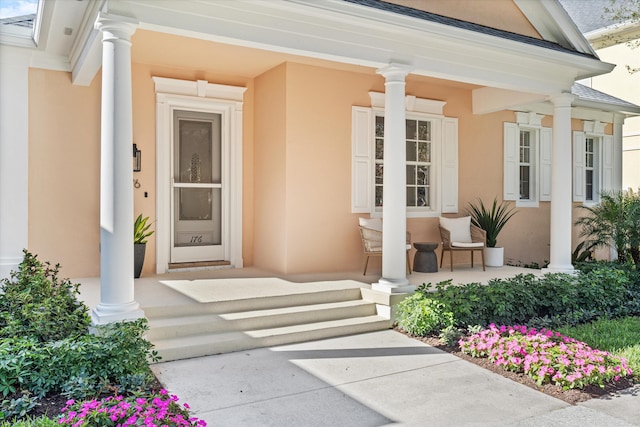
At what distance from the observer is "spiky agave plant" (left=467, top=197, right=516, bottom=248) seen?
8249mm

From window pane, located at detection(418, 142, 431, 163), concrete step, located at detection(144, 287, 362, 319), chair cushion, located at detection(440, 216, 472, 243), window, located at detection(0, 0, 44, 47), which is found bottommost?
concrete step, located at detection(144, 287, 362, 319)

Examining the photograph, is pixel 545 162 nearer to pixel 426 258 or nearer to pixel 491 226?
pixel 491 226

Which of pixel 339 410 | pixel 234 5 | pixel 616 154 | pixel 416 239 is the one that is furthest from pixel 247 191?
pixel 616 154

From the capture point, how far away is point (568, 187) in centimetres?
728

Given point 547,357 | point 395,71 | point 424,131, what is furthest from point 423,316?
point 424,131

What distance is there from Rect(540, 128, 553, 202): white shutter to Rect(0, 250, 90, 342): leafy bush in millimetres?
8167

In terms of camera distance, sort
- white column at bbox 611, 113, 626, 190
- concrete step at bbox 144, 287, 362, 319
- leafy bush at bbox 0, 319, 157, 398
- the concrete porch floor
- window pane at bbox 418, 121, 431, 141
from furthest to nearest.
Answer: white column at bbox 611, 113, 626, 190, window pane at bbox 418, 121, 431, 141, the concrete porch floor, concrete step at bbox 144, 287, 362, 319, leafy bush at bbox 0, 319, 157, 398

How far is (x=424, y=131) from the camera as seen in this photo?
826 centimetres

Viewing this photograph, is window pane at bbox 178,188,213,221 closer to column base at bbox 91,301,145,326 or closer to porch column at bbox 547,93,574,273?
column base at bbox 91,301,145,326

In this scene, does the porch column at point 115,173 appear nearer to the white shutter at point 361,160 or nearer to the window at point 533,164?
the white shutter at point 361,160

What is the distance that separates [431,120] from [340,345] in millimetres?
4632

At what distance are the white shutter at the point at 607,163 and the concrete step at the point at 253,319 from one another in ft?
24.6

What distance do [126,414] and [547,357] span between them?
126 inches

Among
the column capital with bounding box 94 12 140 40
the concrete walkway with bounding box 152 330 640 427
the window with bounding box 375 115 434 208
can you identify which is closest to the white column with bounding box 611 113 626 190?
the window with bounding box 375 115 434 208
